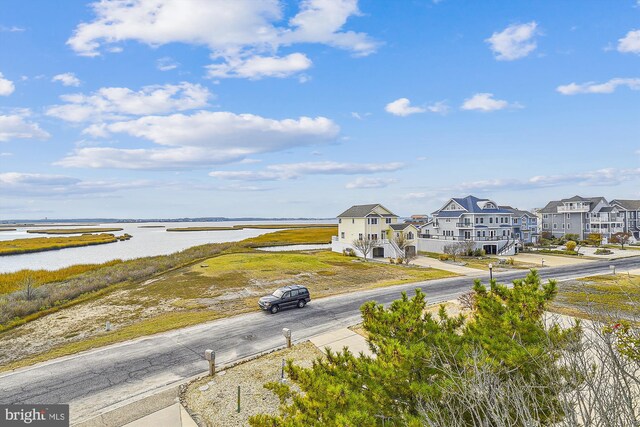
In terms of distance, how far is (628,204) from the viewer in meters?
77.2

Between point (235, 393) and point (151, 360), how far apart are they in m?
5.72

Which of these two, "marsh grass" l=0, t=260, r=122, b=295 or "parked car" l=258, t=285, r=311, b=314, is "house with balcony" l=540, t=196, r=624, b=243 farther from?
"marsh grass" l=0, t=260, r=122, b=295

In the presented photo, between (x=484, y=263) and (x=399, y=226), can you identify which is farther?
(x=399, y=226)

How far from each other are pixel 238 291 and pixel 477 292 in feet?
82.7

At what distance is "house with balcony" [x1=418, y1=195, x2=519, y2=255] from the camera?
193ft

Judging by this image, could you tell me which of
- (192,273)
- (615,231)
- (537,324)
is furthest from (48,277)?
(615,231)

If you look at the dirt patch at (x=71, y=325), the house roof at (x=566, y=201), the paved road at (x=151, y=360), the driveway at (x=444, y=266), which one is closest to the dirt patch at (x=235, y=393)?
the paved road at (x=151, y=360)

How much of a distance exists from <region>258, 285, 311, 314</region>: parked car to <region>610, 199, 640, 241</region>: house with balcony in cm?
8031

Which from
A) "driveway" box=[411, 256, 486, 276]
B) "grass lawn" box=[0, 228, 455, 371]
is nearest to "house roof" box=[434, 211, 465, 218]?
"driveway" box=[411, 256, 486, 276]

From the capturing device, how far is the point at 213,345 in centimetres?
1847

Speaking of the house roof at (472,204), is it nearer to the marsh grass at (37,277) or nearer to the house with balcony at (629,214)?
the house with balcony at (629,214)

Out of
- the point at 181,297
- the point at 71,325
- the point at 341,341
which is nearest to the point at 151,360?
the point at 341,341

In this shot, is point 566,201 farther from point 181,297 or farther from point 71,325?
point 71,325

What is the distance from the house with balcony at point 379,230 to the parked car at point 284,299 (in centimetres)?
3067
